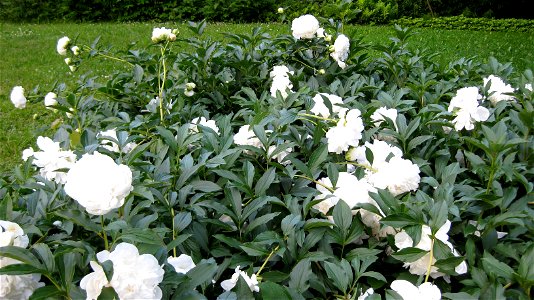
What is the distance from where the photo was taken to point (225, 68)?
2.03 m

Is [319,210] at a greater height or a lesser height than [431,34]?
greater

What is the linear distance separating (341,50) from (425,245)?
122 centimetres

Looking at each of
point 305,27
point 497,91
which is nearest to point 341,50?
point 305,27

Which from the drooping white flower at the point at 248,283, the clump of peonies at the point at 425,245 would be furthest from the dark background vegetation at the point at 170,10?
the drooping white flower at the point at 248,283

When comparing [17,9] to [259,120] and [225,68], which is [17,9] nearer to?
[225,68]

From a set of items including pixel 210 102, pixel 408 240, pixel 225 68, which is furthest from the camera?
pixel 225 68

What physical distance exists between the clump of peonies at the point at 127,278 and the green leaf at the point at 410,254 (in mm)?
420

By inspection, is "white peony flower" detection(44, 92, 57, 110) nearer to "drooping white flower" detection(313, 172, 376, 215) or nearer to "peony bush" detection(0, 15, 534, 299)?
"peony bush" detection(0, 15, 534, 299)

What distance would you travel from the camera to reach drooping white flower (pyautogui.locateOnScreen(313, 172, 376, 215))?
102cm

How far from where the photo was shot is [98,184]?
0.77 m

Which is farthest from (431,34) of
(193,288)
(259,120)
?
(193,288)

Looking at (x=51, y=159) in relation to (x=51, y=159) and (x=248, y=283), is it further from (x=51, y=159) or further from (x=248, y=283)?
(x=248, y=283)

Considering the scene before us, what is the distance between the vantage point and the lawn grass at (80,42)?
4.37 metres

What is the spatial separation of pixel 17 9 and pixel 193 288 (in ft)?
32.0
